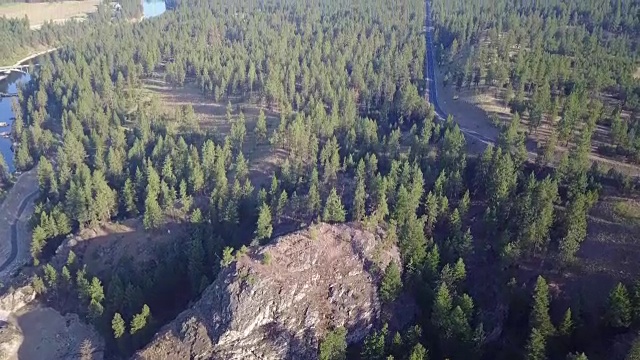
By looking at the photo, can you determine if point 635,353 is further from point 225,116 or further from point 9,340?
point 225,116

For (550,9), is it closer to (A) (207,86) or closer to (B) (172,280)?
(A) (207,86)

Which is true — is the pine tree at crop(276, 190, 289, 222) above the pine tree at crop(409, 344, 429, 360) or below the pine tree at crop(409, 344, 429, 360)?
above

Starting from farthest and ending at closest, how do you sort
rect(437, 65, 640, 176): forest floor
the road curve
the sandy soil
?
the road curve
rect(437, 65, 640, 176): forest floor
the sandy soil

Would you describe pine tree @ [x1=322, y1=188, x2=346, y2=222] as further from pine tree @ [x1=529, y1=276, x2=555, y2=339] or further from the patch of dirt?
pine tree @ [x1=529, y1=276, x2=555, y2=339]

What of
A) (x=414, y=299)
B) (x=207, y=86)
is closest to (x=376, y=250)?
(x=414, y=299)

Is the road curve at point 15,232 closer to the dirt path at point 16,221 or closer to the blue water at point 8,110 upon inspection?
the dirt path at point 16,221

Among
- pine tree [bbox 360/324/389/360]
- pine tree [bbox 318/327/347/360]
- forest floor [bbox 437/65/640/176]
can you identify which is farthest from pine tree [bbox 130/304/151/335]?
forest floor [bbox 437/65/640/176]

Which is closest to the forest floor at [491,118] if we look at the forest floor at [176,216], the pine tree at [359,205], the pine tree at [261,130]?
the pine tree at [359,205]

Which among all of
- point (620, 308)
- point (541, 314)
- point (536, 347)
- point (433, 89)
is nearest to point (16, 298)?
point (536, 347)

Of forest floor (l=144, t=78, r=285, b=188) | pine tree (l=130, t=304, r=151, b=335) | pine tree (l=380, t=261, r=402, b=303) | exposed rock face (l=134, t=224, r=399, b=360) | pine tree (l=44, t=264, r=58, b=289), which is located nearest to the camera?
exposed rock face (l=134, t=224, r=399, b=360)
